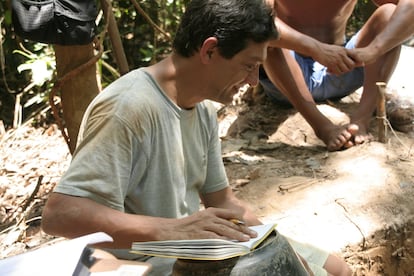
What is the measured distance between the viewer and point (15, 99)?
590 cm

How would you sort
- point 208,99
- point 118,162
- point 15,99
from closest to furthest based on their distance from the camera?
point 118,162 < point 208,99 < point 15,99

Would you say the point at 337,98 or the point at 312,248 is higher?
the point at 312,248

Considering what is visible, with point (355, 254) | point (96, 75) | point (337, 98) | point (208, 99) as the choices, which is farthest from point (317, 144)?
point (208, 99)

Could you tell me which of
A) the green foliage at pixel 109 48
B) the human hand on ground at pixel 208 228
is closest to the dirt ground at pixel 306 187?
the green foliage at pixel 109 48

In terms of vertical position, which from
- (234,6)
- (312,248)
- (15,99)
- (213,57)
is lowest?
(15,99)

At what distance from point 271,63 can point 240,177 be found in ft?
2.63

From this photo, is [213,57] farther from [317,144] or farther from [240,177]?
[317,144]

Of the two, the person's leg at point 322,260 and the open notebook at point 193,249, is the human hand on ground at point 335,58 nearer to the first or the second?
the person's leg at point 322,260

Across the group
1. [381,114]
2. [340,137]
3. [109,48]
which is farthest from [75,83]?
[109,48]

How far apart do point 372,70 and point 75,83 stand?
1.94 metres

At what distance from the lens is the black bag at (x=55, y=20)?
2645mm

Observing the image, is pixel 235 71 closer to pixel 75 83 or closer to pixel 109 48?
pixel 75 83

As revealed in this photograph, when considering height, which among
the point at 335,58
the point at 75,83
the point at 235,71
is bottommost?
the point at 335,58

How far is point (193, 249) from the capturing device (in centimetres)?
166
